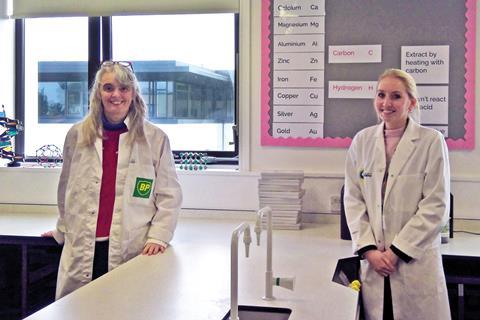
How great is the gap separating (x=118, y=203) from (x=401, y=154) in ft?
3.64

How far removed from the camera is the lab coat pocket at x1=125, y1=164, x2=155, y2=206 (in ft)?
7.72

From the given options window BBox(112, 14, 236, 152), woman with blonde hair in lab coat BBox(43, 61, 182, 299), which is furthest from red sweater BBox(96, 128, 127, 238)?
window BBox(112, 14, 236, 152)

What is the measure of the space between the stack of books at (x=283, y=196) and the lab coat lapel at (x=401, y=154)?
793mm

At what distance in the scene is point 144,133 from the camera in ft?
7.98

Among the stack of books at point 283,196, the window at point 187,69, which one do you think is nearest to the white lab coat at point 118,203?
the stack of books at point 283,196

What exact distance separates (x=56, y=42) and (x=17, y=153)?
0.74m

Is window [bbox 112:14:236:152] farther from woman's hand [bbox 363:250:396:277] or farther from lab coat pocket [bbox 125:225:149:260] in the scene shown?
woman's hand [bbox 363:250:396:277]

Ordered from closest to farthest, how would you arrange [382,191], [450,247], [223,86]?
[382,191] → [450,247] → [223,86]

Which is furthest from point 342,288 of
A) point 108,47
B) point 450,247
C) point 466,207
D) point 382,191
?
point 108,47

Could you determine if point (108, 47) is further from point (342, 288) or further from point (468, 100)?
point (342, 288)

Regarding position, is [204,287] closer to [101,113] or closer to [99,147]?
[99,147]

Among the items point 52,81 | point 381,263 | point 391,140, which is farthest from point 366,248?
point 52,81

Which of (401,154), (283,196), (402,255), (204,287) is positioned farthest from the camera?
(283,196)

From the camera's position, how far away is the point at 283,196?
302 centimetres
